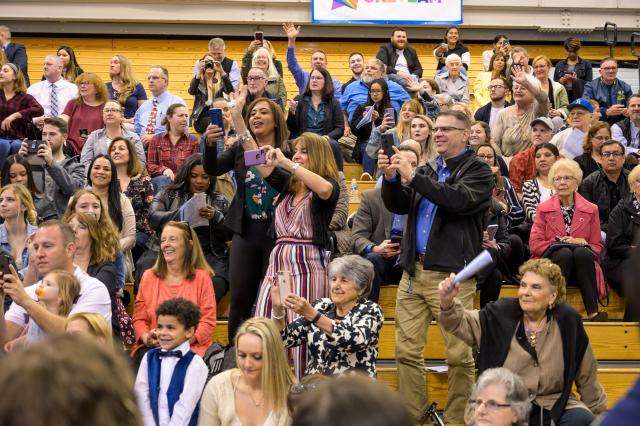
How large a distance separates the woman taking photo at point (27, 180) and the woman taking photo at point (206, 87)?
9.95ft

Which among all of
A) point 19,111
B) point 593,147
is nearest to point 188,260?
point 593,147

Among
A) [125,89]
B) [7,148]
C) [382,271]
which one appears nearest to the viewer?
[382,271]

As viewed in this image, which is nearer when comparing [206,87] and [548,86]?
[206,87]

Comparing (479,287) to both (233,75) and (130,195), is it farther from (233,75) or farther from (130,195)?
(233,75)

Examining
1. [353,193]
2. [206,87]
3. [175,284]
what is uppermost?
[206,87]

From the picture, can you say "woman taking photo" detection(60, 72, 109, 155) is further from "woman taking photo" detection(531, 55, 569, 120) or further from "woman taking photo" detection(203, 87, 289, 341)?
"woman taking photo" detection(531, 55, 569, 120)

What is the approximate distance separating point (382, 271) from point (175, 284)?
1361mm

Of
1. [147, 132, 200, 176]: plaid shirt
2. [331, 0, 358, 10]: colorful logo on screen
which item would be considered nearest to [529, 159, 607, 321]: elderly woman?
[147, 132, 200, 176]: plaid shirt

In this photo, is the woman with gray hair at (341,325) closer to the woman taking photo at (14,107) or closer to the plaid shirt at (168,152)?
the plaid shirt at (168,152)

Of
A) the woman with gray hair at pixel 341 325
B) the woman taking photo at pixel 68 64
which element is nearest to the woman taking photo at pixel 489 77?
the woman taking photo at pixel 68 64

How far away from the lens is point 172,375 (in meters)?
4.70

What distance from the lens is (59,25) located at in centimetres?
1403

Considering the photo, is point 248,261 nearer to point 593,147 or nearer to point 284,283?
point 284,283

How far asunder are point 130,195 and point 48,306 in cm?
245
